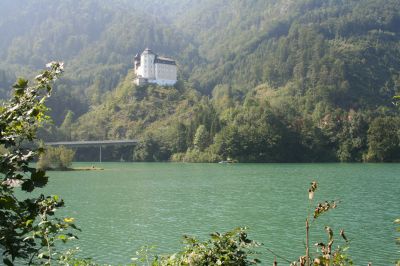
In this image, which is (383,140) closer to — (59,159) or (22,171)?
(59,159)

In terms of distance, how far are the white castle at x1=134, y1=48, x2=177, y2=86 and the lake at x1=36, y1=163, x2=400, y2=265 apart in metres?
135

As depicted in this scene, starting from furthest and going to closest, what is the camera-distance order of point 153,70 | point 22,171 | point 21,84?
point 153,70
point 21,84
point 22,171

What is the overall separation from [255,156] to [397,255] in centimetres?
10037

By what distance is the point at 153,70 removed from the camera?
7564 inches

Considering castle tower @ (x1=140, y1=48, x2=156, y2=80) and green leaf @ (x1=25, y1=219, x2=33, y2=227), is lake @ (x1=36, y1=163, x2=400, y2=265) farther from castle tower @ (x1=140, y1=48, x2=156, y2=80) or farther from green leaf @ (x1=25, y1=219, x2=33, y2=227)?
castle tower @ (x1=140, y1=48, x2=156, y2=80)

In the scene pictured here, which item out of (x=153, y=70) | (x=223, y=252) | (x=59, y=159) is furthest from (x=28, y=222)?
(x=153, y=70)

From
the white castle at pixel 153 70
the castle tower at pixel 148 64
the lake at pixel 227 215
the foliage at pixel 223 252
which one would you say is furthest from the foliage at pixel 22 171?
the castle tower at pixel 148 64

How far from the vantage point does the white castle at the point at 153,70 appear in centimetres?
18925

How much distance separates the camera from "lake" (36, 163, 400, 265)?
24.4 m

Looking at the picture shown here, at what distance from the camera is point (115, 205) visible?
4147 centimetres

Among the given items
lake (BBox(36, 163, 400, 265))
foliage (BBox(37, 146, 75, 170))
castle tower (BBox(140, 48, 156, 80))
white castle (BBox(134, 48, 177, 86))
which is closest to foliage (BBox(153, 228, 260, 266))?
lake (BBox(36, 163, 400, 265))

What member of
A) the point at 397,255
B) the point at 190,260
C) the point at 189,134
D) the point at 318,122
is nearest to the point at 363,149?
the point at 318,122

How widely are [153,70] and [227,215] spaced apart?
16149 centimetres

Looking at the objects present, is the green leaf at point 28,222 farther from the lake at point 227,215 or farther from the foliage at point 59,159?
the foliage at point 59,159
